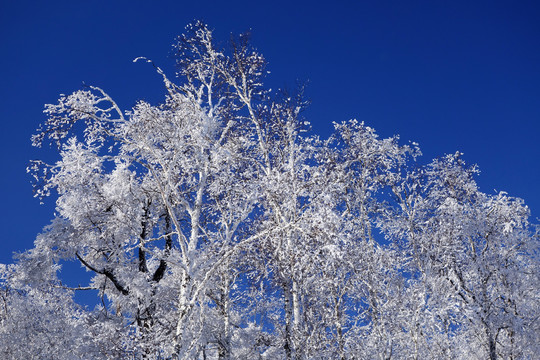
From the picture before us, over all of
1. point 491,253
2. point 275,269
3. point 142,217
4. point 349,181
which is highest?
point 349,181

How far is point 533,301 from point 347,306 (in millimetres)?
9121

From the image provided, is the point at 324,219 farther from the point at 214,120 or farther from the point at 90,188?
the point at 90,188

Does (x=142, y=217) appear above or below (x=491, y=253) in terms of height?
above

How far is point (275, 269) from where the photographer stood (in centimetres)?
1112

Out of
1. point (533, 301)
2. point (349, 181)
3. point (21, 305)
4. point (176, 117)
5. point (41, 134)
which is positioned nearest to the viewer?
point (41, 134)

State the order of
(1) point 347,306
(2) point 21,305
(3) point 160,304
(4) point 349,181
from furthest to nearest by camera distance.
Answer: (2) point 21,305 → (4) point 349,181 → (3) point 160,304 → (1) point 347,306

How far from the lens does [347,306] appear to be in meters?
12.7

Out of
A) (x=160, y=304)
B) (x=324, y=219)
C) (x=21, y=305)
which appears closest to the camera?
(x=324, y=219)

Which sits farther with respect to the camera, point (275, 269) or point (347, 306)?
point (347, 306)

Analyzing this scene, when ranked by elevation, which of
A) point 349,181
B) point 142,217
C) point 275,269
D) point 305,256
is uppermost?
point 349,181

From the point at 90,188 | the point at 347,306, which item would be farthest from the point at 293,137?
the point at 90,188

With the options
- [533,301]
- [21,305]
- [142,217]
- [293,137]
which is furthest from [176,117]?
[21,305]

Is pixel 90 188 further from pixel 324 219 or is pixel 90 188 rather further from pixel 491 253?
pixel 491 253

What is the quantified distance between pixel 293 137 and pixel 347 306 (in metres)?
5.63
